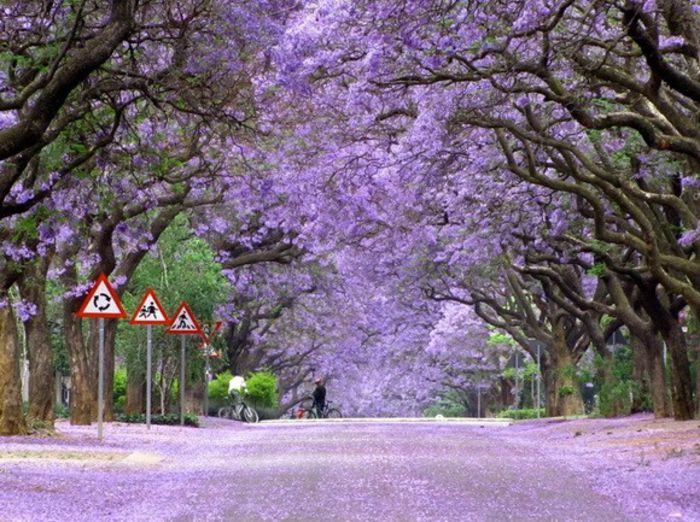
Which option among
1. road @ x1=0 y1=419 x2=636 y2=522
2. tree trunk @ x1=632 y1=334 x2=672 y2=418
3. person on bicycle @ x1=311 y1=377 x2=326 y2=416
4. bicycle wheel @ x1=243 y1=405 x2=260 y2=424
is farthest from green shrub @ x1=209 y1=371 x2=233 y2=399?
road @ x1=0 y1=419 x2=636 y2=522

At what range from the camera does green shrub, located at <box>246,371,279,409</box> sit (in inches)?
1849

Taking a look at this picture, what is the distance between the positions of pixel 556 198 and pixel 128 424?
9.78 meters

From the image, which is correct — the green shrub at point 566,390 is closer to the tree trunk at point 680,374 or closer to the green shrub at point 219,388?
the green shrub at point 219,388

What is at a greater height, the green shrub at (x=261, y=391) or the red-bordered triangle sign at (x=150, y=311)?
the red-bordered triangle sign at (x=150, y=311)

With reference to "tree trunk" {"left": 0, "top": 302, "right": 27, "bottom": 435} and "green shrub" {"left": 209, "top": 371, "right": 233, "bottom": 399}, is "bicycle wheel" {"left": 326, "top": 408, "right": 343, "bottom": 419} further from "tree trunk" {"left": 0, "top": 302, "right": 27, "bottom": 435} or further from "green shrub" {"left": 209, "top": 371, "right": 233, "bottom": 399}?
"tree trunk" {"left": 0, "top": 302, "right": 27, "bottom": 435}

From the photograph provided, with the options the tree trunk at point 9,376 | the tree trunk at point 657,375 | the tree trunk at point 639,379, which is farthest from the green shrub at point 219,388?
the tree trunk at point 9,376

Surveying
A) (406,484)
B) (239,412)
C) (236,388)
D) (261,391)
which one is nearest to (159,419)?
(239,412)

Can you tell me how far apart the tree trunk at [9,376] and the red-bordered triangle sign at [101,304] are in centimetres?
110

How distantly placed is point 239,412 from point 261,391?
14.4 feet

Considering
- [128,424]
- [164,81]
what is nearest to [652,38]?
[164,81]

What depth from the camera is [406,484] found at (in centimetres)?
1520

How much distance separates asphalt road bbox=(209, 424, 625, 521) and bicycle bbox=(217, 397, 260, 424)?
1908 centimetres

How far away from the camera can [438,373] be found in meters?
59.1

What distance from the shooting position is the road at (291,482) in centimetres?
1268
